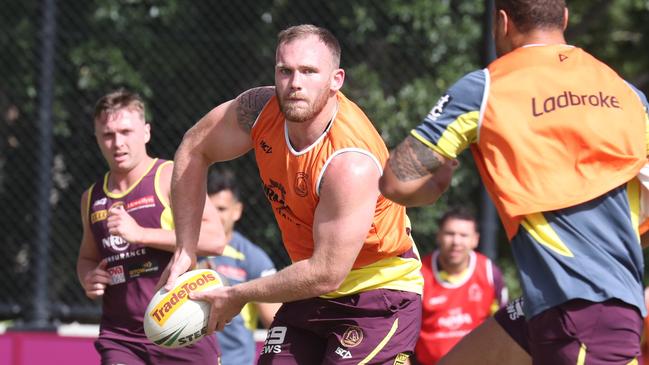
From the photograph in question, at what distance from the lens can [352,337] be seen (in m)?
4.38

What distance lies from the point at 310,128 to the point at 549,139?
1.18 m

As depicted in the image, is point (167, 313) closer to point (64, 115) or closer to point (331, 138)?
point (331, 138)

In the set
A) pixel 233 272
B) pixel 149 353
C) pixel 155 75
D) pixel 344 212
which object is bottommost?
pixel 149 353

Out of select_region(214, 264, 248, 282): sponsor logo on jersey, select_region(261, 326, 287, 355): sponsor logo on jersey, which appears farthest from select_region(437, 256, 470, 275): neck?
select_region(261, 326, 287, 355): sponsor logo on jersey

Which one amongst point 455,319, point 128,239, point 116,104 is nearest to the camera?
point 128,239

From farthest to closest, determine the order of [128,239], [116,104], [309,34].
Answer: [116,104], [128,239], [309,34]

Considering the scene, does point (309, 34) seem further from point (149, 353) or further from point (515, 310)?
point (149, 353)

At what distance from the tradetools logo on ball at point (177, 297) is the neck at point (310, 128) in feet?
2.09

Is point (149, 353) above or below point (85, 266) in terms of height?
below

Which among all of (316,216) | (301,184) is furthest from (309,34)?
(316,216)

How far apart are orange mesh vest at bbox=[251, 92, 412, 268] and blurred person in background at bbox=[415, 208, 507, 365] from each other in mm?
2995

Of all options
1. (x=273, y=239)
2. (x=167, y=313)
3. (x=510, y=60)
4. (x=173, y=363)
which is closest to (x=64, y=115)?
(x=273, y=239)

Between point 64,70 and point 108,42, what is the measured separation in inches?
16.1

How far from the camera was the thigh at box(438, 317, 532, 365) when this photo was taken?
465cm
